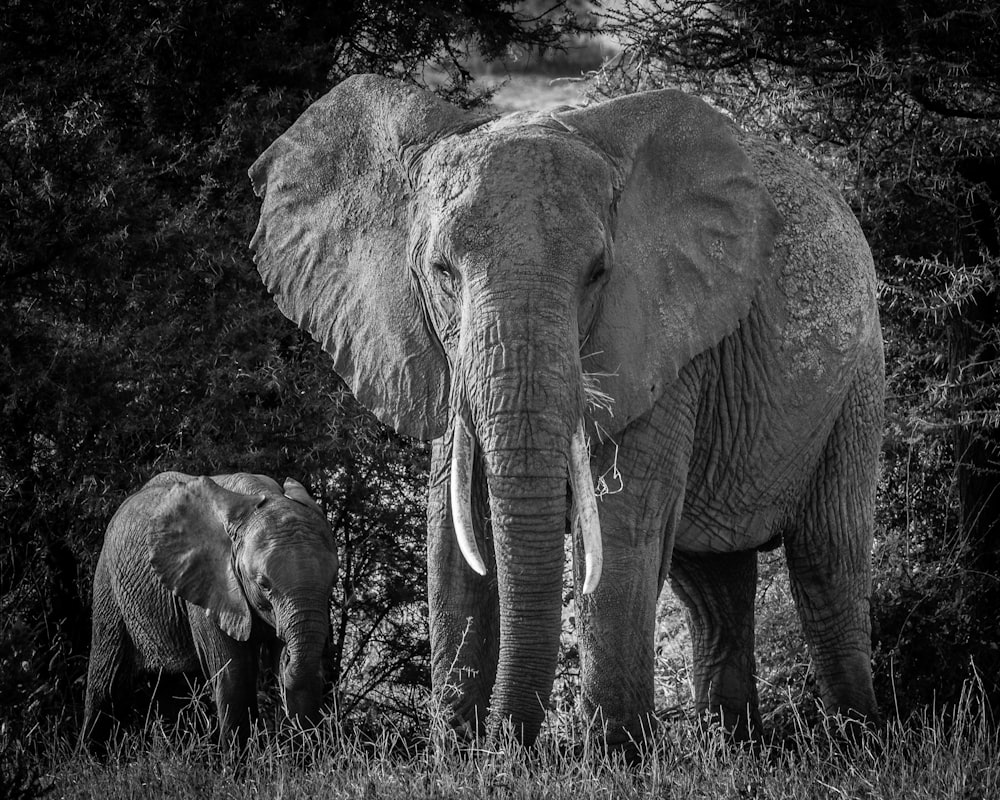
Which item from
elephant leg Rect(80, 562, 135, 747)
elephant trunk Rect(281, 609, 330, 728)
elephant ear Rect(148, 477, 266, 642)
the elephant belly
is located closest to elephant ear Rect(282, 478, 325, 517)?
elephant ear Rect(148, 477, 266, 642)

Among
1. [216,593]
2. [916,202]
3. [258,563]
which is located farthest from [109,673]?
[916,202]

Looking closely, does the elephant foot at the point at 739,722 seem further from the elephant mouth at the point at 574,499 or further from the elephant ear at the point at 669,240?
the elephant mouth at the point at 574,499

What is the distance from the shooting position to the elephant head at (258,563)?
611cm

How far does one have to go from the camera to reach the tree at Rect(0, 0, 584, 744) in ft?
24.4

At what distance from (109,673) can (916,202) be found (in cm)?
461

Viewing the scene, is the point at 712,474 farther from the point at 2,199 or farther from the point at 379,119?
the point at 2,199

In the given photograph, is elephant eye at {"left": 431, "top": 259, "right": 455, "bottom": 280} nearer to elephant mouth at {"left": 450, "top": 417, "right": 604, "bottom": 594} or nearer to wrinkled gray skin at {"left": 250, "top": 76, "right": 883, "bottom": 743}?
wrinkled gray skin at {"left": 250, "top": 76, "right": 883, "bottom": 743}

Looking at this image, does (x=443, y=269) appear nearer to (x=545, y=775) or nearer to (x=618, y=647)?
(x=618, y=647)

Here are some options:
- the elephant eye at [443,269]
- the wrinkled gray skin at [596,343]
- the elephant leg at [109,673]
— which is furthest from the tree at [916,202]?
the elephant leg at [109,673]

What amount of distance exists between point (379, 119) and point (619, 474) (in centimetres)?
146

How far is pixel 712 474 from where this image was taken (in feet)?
19.7

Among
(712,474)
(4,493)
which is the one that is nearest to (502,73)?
(4,493)

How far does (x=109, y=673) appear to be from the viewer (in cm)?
681

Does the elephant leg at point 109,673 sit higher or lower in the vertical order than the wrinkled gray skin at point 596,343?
Result: lower
